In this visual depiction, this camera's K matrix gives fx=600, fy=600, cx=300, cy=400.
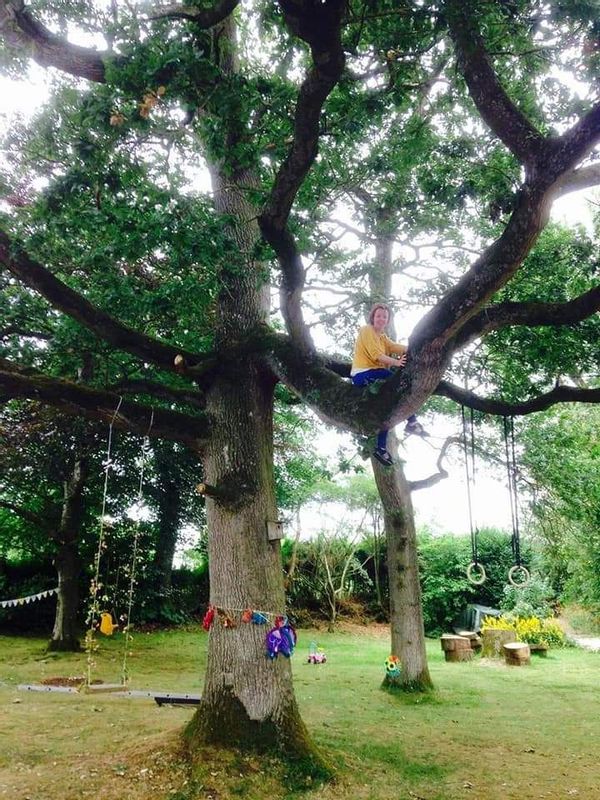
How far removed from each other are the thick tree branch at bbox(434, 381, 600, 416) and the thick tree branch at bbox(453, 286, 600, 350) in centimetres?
113

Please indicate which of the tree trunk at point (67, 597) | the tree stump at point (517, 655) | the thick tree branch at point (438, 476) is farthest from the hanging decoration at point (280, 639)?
the tree stump at point (517, 655)

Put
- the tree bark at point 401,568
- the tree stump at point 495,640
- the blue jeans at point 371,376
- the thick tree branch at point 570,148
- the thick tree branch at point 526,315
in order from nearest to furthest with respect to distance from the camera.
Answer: the thick tree branch at point 570,148, the thick tree branch at point 526,315, the blue jeans at point 371,376, the tree bark at point 401,568, the tree stump at point 495,640

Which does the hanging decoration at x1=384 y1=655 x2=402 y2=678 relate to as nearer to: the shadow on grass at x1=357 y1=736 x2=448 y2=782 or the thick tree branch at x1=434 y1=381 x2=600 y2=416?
the shadow on grass at x1=357 y1=736 x2=448 y2=782

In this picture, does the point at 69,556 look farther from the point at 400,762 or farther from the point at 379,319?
the point at 379,319

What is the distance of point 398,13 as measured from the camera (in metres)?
4.26

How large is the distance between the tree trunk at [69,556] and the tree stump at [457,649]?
716 cm

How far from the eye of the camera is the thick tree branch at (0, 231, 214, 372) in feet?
16.6

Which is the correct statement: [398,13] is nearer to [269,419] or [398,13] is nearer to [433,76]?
[433,76]

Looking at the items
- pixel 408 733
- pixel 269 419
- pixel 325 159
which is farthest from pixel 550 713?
pixel 325 159

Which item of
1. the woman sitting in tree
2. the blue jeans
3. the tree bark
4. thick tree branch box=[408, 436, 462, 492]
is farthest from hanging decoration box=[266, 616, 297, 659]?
thick tree branch box=[408, 436, 462, 492]

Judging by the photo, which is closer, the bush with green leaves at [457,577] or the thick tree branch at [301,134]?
the thick tree branch at [301,134]

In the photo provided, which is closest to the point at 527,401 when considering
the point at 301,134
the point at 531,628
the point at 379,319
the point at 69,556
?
the point at 379,319

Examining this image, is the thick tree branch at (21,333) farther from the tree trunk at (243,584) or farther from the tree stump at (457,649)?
the tree stump at (457,649)

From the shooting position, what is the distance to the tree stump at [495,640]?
39.9 feet
